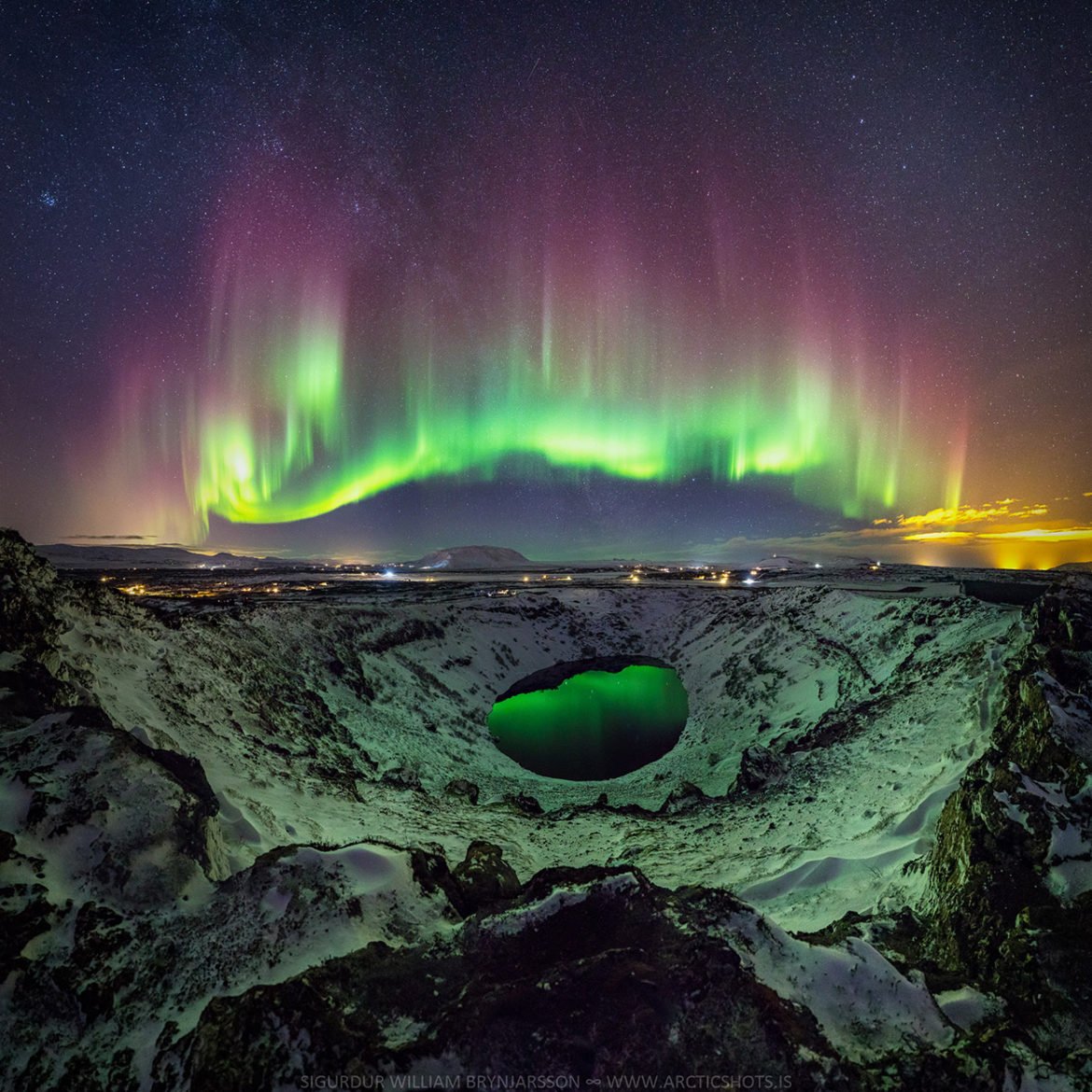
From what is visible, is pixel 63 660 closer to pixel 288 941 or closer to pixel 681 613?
pixel 288 941

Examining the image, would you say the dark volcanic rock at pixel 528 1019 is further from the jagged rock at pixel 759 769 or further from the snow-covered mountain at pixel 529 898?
the jagged rock at pixel 759 769

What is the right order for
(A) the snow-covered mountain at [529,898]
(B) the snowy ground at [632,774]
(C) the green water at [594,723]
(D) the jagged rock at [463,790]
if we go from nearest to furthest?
1. (A) the snow-covered mountain at [529,898]
2. (B) the snowy ground at [632,774]
3. (D) the jagged rock at [463,790]
4. (C) the green water at [594,723]

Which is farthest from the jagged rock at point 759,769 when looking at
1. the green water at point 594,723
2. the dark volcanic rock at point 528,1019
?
the dark volcanic rock at point 528,1019

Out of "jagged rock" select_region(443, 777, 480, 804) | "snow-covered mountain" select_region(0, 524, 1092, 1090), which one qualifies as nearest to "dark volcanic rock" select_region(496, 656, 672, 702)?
"jagged rock" select_region(443, 777, 480, 804)

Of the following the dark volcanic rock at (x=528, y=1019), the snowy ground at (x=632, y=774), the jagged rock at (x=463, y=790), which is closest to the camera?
the dark volcanic rock at (x=528, y=1019)

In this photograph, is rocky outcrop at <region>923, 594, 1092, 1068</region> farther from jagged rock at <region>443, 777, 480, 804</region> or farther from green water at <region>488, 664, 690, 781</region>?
green water at <region>488, 664, 690, 781</region>

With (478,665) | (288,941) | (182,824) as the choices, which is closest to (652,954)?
(288,941)

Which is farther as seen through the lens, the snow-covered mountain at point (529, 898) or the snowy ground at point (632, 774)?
the snowy ground at point (632, 774)
